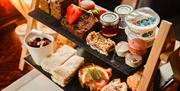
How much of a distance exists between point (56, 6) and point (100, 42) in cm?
30

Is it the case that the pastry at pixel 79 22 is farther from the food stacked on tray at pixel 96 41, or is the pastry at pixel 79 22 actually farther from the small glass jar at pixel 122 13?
the small glass jar at pixel 122 13

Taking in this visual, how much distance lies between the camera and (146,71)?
110cm

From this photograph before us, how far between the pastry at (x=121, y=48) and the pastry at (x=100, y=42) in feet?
0.10

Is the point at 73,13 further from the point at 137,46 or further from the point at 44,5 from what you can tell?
the point at 137,46

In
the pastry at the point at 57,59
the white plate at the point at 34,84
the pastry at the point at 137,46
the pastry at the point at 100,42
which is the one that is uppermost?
the pastry at the point at 137,46

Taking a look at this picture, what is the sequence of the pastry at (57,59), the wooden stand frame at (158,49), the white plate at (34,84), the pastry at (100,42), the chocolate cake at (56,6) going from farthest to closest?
the white plate at (34,84)
the pastry at (57,59)
the chocolate cake at (56,6)
the pastry at (100,42)
the wooden stand frame at (158,49)

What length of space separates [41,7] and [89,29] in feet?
1.21

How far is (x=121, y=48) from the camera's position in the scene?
1213mm

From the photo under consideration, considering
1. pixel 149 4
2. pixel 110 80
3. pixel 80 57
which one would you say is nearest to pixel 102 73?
pixel 110 80

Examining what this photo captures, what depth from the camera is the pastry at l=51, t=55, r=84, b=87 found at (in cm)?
140

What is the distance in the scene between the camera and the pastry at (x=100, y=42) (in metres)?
1.24

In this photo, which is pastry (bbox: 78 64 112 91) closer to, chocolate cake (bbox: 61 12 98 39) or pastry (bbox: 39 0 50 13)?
chocolate cake (bbox: 61 12 98 39)

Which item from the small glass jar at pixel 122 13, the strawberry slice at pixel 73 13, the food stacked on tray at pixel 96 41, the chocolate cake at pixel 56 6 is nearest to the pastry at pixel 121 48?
the food stacked on tray at pixel 96 41

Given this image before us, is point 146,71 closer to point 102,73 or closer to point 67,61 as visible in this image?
point 102,73
